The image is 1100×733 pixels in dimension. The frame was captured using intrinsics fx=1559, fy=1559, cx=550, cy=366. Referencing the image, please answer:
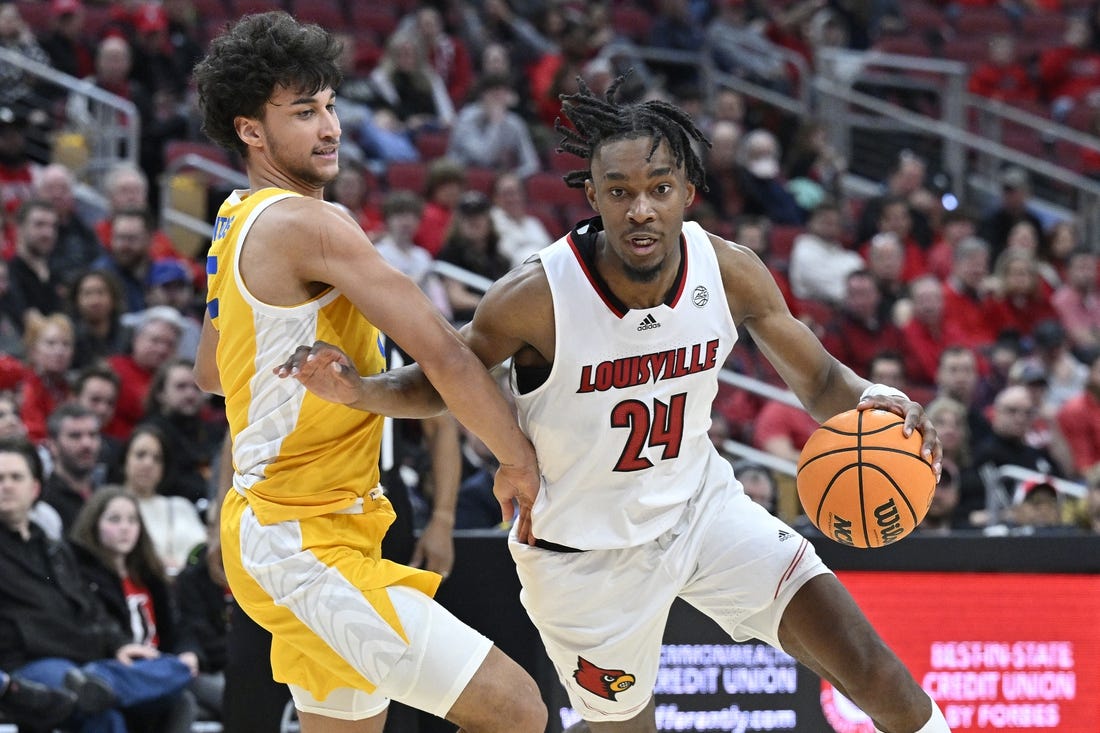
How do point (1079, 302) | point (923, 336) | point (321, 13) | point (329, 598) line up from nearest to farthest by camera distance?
point (329, 598), point (923, 336), point (1079, 302), point (321, 13)

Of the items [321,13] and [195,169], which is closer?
[195,169]

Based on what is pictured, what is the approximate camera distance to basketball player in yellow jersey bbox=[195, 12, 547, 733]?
11.8 ft

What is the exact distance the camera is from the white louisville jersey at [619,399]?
409cm

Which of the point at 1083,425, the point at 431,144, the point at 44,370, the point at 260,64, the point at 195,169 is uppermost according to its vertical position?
the point at 431,144

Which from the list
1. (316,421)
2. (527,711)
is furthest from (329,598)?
(527,711)

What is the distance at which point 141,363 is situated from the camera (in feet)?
27.3

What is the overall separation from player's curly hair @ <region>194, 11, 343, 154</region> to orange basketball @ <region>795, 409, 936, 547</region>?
5.35 feet

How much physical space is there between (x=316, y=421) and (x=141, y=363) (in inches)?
193

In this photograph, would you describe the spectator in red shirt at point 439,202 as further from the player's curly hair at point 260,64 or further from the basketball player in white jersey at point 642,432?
the player's curly hair at point 260,64

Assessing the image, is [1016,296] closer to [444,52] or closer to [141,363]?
[444,52]

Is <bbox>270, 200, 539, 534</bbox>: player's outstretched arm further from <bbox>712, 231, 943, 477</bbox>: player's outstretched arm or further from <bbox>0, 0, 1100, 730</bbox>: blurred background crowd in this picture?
<bbox>0, 0, 1100, 730</bbox>: blurred background crowd

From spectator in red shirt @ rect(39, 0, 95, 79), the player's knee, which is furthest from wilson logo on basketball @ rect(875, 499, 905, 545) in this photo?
spectator in red shirt @ rect(39, 0, 95, 79)

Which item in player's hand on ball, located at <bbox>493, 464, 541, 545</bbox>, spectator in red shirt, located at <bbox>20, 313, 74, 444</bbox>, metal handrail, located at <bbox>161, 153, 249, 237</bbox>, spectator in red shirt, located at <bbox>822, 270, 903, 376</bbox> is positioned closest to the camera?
player's hand on ball, located at <bbox>493, 464, 541, 545</bbox>

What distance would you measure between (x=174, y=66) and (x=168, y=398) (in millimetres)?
4552
